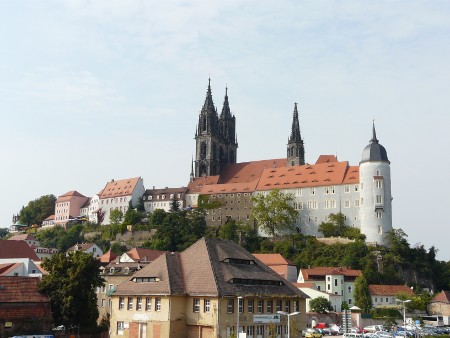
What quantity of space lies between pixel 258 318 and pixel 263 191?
8892cm

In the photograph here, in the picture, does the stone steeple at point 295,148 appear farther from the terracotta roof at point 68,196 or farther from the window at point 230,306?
the window at point 230,306

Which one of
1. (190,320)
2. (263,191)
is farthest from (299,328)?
(263,191)

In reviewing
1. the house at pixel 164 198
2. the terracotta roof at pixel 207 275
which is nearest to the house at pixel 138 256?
the terracotta roof at pixel 207 275

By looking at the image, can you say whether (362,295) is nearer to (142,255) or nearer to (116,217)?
(142,255)

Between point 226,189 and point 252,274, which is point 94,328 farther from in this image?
point 226,189

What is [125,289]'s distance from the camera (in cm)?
5109

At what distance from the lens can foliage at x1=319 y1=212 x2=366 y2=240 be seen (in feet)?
391

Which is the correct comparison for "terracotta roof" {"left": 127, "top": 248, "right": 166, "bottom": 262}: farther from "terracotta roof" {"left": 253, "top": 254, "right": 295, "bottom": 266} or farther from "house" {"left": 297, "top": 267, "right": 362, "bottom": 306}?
"house" {"left": 297, "top": 267, "right": 362, "bottom": 306}

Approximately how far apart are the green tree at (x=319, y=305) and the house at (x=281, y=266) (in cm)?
1473

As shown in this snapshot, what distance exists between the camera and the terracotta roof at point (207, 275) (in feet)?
159

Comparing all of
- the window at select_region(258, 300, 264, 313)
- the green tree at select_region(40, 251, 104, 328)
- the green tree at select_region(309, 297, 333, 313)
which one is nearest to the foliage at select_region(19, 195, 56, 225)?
the green tree at select_region(309, 297, 333, 313)

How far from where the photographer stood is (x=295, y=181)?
441 feet

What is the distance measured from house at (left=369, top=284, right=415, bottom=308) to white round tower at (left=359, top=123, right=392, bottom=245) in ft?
64.0

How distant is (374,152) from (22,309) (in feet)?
270
